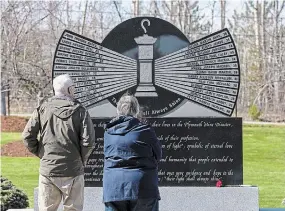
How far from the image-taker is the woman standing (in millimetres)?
5668

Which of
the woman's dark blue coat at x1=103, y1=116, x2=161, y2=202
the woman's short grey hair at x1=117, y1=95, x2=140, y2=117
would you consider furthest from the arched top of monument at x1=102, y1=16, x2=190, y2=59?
the woman's dark blue coat at x1=103, y1=116, x2=161, y2=202

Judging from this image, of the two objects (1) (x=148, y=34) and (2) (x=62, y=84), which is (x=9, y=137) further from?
(2) (x=62, y=84)

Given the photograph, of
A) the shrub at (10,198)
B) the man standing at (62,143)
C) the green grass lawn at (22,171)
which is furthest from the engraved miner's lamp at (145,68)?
the green grass lawn at (22,171)

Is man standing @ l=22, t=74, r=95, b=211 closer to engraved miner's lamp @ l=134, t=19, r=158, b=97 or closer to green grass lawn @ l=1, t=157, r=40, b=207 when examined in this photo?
engraved miner's lamp @ l=134, t=19, r=158, b=97

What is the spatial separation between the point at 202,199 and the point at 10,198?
2659mm

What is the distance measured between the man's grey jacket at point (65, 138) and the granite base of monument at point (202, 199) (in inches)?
80.3

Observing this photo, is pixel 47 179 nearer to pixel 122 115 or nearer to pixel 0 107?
pixel 122 115

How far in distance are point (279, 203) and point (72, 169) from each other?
630 cm

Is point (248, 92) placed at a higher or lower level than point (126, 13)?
lower

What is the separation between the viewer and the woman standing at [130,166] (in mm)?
5668

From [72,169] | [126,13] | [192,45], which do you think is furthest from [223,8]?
[72,169]

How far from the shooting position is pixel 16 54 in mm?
23312

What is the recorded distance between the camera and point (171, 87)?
357 inches

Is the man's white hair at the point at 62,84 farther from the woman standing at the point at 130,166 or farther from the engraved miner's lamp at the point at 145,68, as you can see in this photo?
the engraved miner's lamp at the point at 145,68
